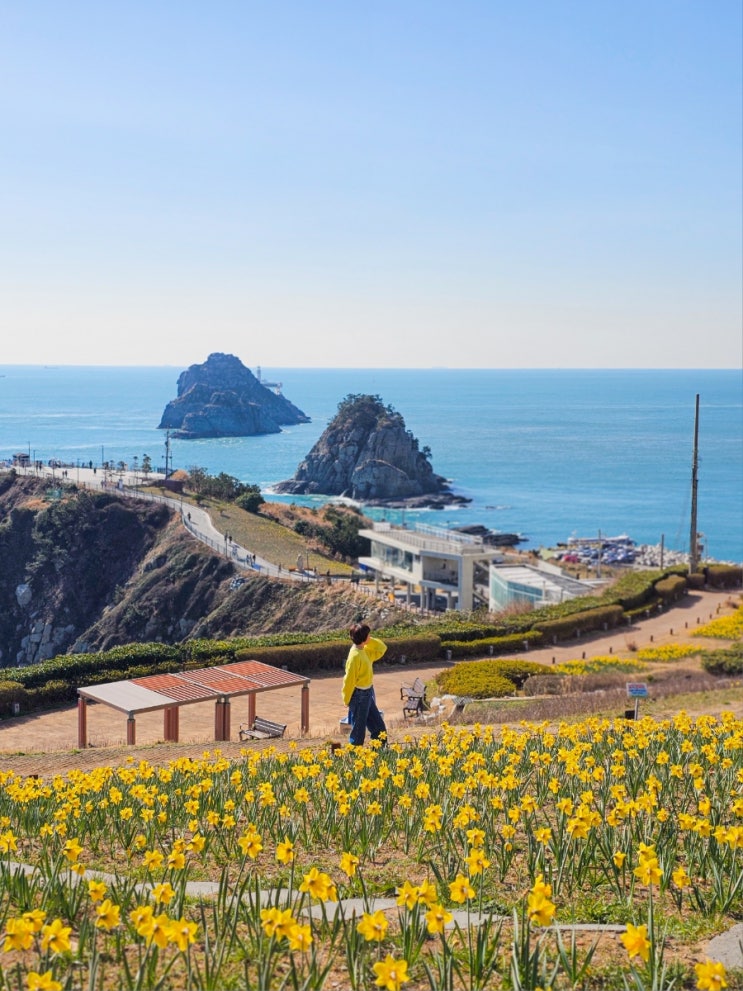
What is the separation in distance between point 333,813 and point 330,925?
86.5 inches

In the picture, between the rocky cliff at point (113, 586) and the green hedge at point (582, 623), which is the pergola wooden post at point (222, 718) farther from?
the rocky cliff at point (113, 586)

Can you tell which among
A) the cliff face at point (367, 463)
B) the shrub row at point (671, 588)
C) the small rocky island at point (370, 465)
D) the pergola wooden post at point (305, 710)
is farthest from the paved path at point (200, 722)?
the cliff face at point (367, 463)

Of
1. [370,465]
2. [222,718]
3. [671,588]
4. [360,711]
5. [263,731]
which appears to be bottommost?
[671,588]

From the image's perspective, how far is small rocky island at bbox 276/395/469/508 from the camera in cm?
12081

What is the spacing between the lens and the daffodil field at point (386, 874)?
417cm

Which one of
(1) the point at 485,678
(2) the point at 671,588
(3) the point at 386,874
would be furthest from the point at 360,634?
(2) the point at 671,588

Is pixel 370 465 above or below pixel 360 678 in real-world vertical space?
below

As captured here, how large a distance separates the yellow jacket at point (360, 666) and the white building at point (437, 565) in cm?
3113

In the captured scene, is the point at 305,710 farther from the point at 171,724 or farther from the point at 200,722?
the point at 200,722

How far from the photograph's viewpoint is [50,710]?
72.6ft

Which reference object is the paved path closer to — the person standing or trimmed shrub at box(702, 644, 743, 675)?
the person standing

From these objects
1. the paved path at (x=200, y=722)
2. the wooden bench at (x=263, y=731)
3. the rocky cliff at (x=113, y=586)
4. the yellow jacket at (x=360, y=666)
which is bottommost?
the rocky cliff at (x=113, y=586)

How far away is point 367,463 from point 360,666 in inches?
4359

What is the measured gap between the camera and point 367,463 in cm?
12200
